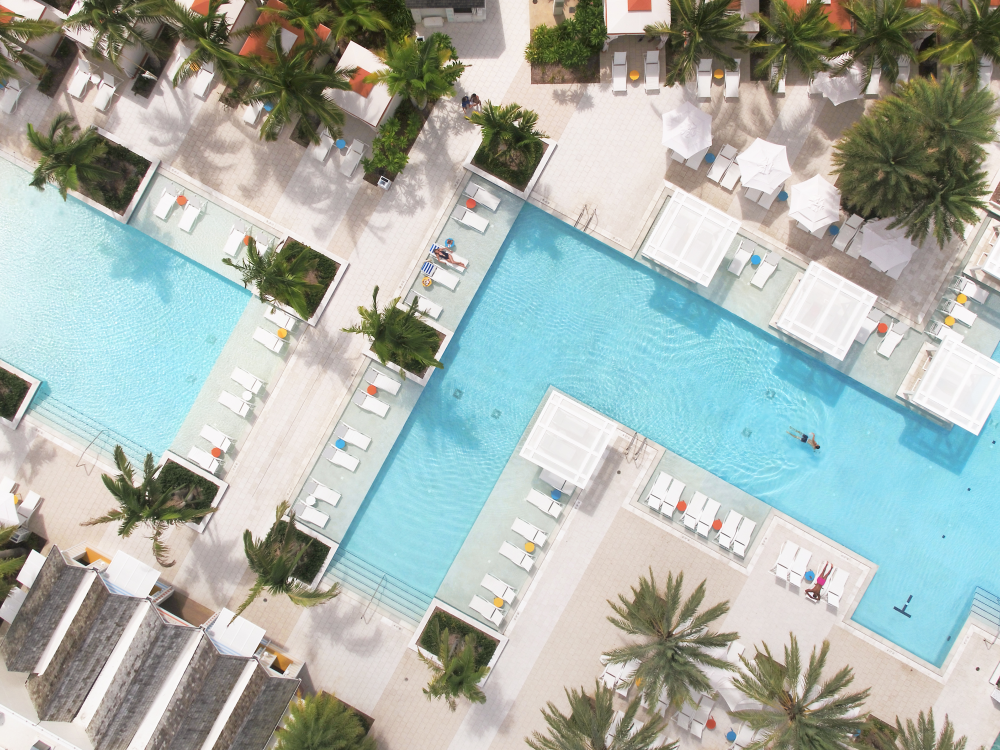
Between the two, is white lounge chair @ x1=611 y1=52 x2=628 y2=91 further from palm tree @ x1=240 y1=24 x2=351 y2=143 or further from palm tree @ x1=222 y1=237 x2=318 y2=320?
palm tree @ x1=222 y1=237 x2=318 y2=320

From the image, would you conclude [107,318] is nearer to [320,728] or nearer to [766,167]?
[320,728]

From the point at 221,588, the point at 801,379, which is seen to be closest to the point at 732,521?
the point at 801,379

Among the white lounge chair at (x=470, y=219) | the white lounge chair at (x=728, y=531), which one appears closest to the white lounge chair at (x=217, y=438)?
the white lounge chair at (x=470, y=219)

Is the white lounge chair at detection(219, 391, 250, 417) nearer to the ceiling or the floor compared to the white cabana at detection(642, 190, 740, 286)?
nearer to the floor

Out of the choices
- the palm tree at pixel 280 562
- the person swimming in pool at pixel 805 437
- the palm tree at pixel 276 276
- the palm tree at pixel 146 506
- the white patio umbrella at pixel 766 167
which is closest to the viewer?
the palm tree at pixel 146 506

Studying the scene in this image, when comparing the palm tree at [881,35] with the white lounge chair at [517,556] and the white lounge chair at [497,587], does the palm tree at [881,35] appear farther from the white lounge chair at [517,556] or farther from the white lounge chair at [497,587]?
the white lounge chair at [497,587]

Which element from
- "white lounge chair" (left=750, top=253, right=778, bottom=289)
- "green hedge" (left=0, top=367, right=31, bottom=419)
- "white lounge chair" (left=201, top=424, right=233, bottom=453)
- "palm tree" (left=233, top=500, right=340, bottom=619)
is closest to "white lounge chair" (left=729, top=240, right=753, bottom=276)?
"white lounge chair" (left=750, top=253, right=778, bottom=289)
